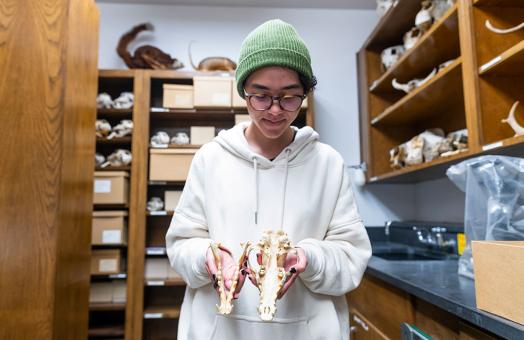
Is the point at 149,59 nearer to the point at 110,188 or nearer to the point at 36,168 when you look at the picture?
the point at 110,188

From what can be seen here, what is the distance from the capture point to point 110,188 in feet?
7.66

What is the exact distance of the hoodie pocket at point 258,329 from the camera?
787 mm

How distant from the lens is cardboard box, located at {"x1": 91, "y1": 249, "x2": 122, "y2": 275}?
231cm

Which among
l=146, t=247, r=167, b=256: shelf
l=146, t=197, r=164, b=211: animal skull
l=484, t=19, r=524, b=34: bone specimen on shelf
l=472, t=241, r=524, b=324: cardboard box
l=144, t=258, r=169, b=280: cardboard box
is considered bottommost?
l=144, t=258, r=169, b=280: cardboard box

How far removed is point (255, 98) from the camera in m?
0.79

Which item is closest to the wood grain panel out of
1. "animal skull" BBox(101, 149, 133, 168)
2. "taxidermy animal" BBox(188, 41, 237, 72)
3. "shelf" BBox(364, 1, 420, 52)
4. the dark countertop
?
"animal skull" BBox(101, 149, 133, 168)

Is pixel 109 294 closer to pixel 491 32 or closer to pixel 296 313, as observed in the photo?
pixel 296 313

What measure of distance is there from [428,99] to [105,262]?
2.22 meters

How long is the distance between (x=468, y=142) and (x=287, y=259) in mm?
1144

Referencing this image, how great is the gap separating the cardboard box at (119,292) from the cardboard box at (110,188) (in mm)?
551

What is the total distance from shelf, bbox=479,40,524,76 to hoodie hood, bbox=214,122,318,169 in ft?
2.62

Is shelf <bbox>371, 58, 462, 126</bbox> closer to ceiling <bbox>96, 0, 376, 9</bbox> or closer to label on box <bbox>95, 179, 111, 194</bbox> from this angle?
ceiling <bbox>96, 0, 376, 9</bbox>

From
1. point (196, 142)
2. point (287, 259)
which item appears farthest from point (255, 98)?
point (196, 142)

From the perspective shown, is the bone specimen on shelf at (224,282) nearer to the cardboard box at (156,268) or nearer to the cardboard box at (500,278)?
the cardboard box at (500,278)
